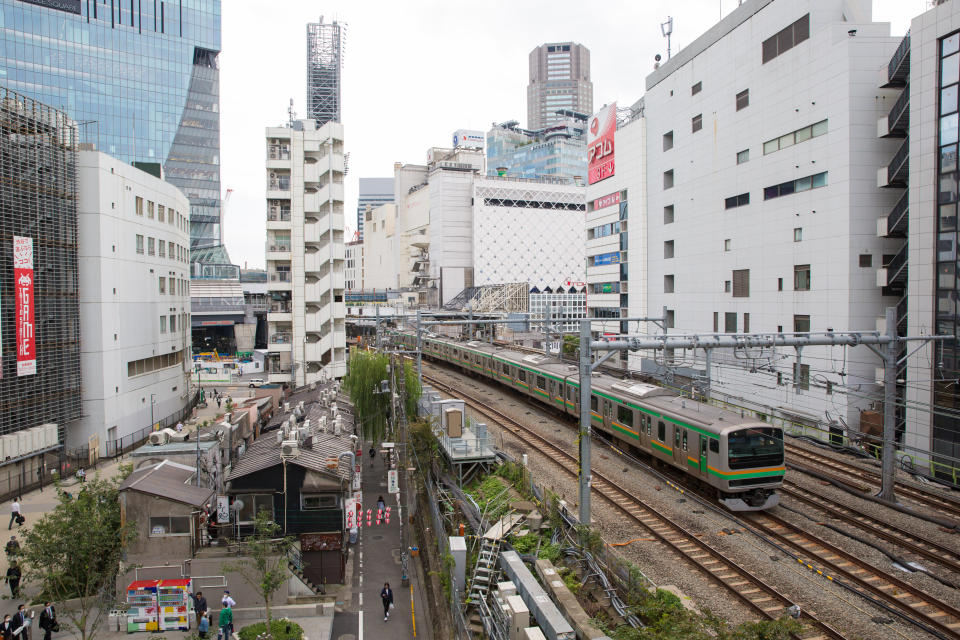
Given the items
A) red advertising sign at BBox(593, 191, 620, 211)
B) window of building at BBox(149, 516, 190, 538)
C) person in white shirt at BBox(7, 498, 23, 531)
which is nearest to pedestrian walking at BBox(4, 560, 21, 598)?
window of building at BBox(149, 516, 190, 538)

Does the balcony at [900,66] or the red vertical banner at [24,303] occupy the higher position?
the balcony at [900,66]

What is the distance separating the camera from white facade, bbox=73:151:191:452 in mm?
26406

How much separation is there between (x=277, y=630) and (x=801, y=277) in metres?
25.1

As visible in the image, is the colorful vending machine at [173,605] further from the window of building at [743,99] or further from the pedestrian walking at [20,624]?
the window of building at [743,99]

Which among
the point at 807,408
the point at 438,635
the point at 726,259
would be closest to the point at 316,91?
the point at 726,259

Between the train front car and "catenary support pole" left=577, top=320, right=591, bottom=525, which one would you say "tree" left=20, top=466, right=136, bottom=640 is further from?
the train front car

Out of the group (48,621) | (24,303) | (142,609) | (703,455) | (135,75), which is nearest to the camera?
(48,621)

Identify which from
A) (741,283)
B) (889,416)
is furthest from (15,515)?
(741,283)

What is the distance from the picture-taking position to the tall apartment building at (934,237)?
59.7ft

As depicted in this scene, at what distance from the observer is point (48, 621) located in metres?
13.1

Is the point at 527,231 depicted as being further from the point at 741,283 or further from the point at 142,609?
the point at 142,609

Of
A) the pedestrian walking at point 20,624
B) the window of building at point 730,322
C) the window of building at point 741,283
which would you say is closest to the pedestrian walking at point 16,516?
the pedestrian walking at point 20,624

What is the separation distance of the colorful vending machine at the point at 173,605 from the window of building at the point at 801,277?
26.1m

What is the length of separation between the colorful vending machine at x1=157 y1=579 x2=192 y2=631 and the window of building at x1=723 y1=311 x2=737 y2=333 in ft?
89.2
